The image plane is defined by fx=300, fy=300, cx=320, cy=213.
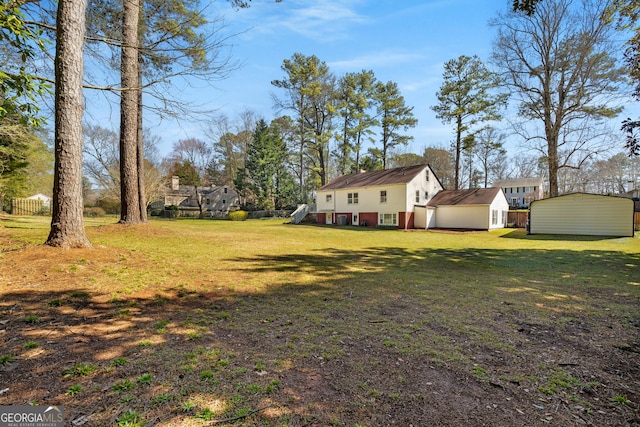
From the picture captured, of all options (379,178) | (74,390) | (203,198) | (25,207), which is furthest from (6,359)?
(203,198)

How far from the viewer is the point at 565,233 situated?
802 inches

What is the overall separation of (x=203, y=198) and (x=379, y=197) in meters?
27.9

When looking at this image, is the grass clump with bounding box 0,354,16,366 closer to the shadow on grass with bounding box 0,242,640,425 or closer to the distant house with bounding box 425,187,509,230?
the shadow on grass with bounding box 0,242,640,425

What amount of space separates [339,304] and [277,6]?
7370 mm

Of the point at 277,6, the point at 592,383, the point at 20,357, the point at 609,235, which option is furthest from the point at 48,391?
the point at 609,235

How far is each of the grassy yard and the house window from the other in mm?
19661

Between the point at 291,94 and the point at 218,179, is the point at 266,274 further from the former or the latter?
the point at 218,179

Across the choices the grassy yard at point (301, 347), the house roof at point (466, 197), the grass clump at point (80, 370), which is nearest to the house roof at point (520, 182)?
the house roof at point (466, 197)

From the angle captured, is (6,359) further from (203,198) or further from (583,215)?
(203,198)

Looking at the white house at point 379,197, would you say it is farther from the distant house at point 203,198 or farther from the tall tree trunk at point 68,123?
the tall tree trunk at point 68,123

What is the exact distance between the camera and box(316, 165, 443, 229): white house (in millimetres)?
25641

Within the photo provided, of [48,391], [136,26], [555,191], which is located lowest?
[48,391]

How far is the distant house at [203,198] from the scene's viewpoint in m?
43.4

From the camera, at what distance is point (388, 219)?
2675cm
